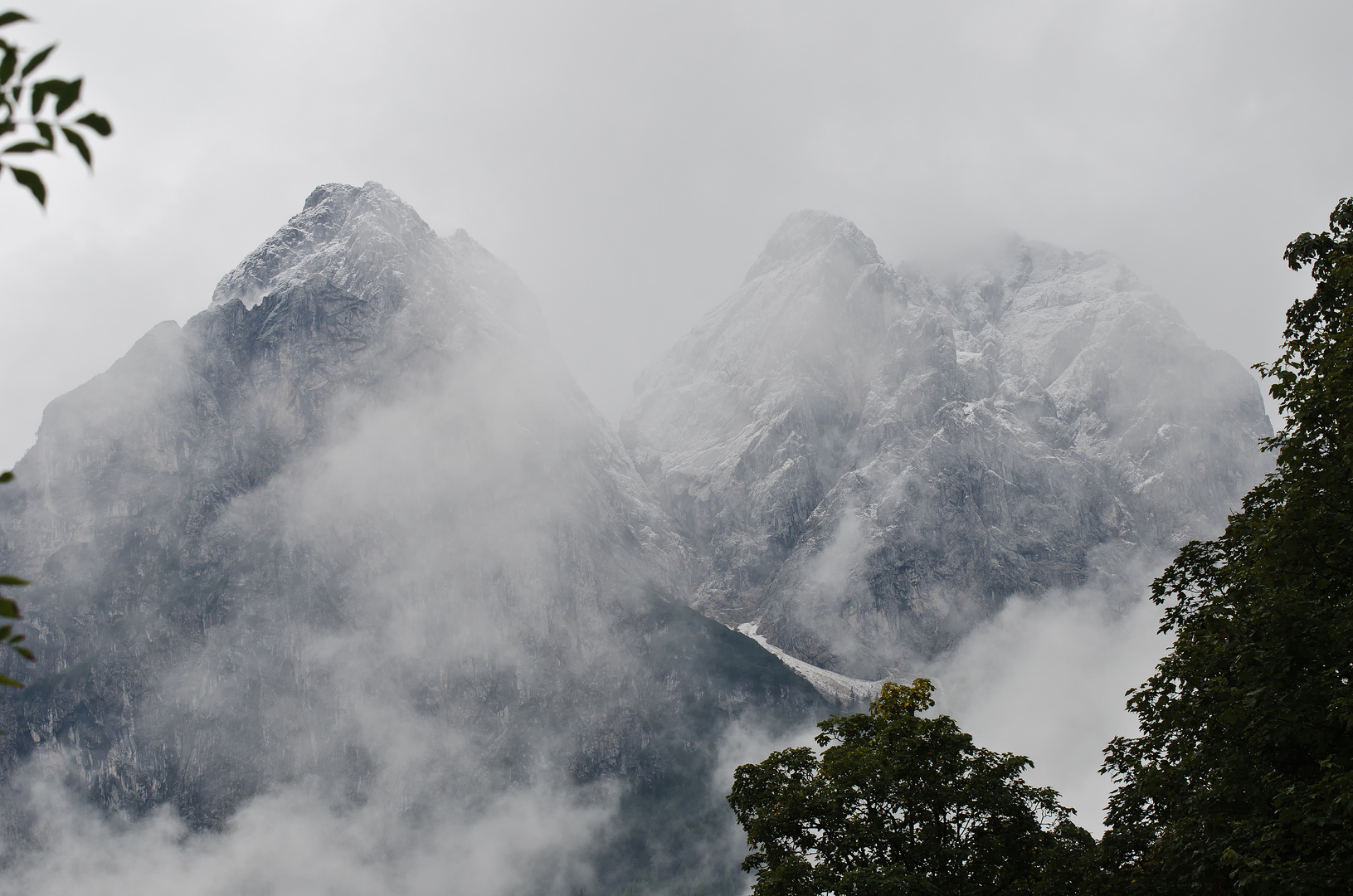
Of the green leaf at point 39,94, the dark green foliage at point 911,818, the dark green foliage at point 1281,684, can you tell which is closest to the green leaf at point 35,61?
the green leaf at point 39,94

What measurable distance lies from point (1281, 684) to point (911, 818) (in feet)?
54.9

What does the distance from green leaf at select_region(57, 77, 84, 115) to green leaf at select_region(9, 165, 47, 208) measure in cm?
37

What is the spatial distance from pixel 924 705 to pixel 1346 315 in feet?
63.8

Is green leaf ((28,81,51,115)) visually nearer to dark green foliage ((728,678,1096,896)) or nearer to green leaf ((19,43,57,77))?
green leaf ((19,43,57,77))

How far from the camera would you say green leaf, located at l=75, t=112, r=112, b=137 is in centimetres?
569

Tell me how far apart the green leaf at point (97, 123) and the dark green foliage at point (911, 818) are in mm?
29071

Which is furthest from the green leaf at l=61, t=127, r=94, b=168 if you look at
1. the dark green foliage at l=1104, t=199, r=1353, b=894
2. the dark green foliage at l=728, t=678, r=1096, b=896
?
the dark green foliage at l=728, t=678, r=1096, b=896

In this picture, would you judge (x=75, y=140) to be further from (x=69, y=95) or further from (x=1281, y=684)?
(x=1281, y=684)

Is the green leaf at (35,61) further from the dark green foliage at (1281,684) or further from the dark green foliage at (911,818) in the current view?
the dark green foliage at (911,818)

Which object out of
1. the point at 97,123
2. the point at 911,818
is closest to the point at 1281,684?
the point at 911,818

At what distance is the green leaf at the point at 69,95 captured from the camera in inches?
213

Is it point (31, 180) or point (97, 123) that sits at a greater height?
point (97, 123)

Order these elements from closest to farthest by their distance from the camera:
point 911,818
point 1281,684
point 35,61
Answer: point 35,61, point 1281,684, point 911,818

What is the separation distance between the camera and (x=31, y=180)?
5.53 meters
